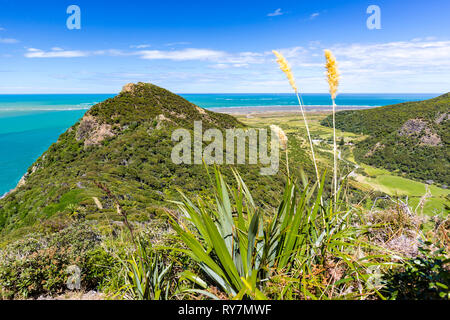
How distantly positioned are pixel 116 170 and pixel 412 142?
54.4m

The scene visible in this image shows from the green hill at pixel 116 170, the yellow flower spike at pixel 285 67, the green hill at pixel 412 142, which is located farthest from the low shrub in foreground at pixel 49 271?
the green hill at pixel 412 142

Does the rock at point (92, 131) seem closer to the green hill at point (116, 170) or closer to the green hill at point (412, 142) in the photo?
the green hill at point (116, 170)

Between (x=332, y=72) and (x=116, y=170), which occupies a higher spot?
(x=332, y=72)

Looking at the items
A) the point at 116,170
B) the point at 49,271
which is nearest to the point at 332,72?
the point at 49,271

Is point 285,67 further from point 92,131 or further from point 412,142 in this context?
point 412,142

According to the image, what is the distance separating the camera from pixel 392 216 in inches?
88.7

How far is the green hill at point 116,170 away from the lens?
1220cm

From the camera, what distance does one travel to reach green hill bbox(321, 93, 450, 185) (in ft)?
138

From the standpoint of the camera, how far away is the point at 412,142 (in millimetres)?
48375

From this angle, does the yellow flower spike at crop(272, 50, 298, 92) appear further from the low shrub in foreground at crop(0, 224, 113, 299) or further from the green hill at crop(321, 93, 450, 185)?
the green hill at crop(321, 93, 450, 185)

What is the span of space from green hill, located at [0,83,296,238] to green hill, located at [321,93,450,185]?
100ft

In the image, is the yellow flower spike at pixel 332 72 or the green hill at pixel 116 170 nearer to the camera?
the yellow flower spike at pixel 332 72

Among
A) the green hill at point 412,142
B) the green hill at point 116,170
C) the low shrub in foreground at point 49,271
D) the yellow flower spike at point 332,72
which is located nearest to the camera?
the yellow flower spike at point 332,72

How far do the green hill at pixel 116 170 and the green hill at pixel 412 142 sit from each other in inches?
1201
